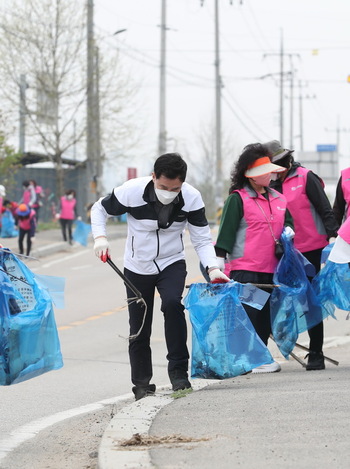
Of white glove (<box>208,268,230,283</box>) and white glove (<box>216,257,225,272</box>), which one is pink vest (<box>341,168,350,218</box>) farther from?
white glove (<box>208,268,230,283</box>)

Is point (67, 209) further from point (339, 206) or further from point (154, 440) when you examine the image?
point (154, 440)

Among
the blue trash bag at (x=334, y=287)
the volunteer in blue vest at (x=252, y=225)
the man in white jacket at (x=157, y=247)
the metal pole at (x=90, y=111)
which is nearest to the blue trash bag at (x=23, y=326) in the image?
the man in white jacket at (x=157, y=247)

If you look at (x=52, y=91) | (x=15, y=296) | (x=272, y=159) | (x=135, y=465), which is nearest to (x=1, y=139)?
(x=52, y=91)

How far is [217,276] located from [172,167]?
872mm

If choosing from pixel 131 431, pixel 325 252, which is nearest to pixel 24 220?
pixel 325 252

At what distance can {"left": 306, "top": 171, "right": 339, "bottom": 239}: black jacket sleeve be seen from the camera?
835cm

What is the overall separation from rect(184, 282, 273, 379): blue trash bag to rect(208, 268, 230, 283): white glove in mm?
35

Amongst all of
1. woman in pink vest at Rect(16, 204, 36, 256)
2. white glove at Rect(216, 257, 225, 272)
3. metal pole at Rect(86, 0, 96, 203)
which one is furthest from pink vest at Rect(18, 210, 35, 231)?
white glove at Rect(216, 257, 225, 272)

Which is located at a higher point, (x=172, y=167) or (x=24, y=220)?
(x=172, y=167)

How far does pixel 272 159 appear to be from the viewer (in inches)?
324

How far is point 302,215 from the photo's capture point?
27.8 feet

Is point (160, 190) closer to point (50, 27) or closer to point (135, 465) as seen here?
point (135, 465)

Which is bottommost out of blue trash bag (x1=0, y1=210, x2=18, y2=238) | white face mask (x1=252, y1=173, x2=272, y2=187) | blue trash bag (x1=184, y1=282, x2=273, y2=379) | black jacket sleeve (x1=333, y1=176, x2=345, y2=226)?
blue trash bag (x1=0, y1=210, x2=18, y2=238)

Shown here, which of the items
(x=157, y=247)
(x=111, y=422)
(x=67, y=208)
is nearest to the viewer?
(x=111, y=422)
